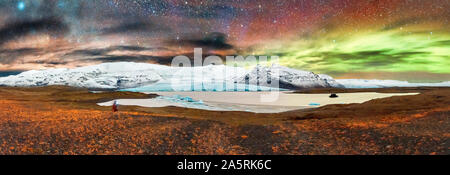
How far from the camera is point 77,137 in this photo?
12.1m

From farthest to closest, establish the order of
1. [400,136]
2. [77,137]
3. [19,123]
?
[19,123], [77,137], [400,136]

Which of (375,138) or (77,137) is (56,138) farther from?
(375,138)

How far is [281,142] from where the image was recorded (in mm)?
11719

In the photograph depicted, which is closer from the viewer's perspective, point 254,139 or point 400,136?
point 400,136
